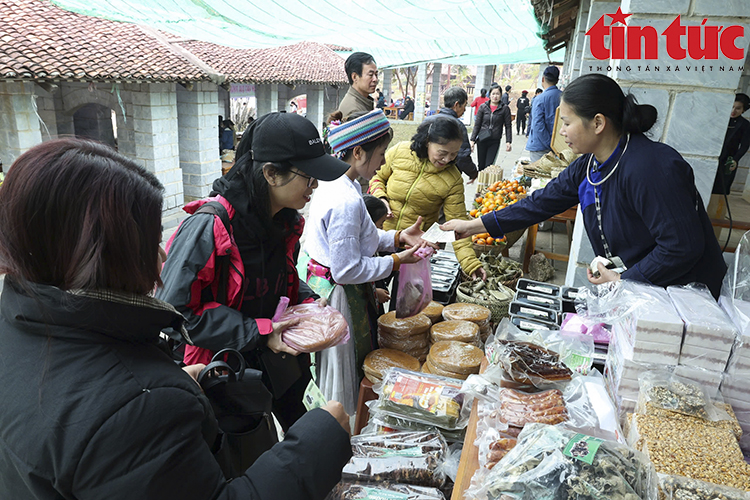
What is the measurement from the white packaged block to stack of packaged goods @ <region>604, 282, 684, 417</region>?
21mm

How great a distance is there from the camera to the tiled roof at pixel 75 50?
8.38m

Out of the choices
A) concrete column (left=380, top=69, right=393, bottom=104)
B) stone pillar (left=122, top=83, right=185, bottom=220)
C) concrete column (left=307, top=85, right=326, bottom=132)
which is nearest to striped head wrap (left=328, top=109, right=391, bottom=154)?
stone pillar (left=122, top=83, right=185, bottom=220)

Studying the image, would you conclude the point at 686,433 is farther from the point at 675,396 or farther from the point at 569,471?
the point at 569,471

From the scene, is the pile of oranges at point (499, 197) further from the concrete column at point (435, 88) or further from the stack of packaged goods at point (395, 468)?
the concrete column at point (435, 88)

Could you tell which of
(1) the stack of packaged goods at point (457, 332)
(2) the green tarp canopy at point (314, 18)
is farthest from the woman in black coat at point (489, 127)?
(1) the stack of packaged goods at point (457, 332)

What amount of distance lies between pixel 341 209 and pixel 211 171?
11440mm

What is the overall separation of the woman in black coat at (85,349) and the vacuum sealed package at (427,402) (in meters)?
0.96

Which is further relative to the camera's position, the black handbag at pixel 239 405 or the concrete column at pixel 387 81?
the concrete column at pixel 387 81

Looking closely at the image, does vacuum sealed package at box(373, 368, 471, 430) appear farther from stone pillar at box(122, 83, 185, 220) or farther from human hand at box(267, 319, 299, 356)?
stone pillar at box(122, 83, 185, 220)

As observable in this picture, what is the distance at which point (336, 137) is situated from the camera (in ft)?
7.72

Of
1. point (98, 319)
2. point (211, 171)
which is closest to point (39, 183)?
point (98, 319)

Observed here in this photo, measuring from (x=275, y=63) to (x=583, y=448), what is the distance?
16.5 metres

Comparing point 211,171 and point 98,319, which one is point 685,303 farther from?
point 211,171

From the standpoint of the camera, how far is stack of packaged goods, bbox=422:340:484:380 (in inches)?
86.6
